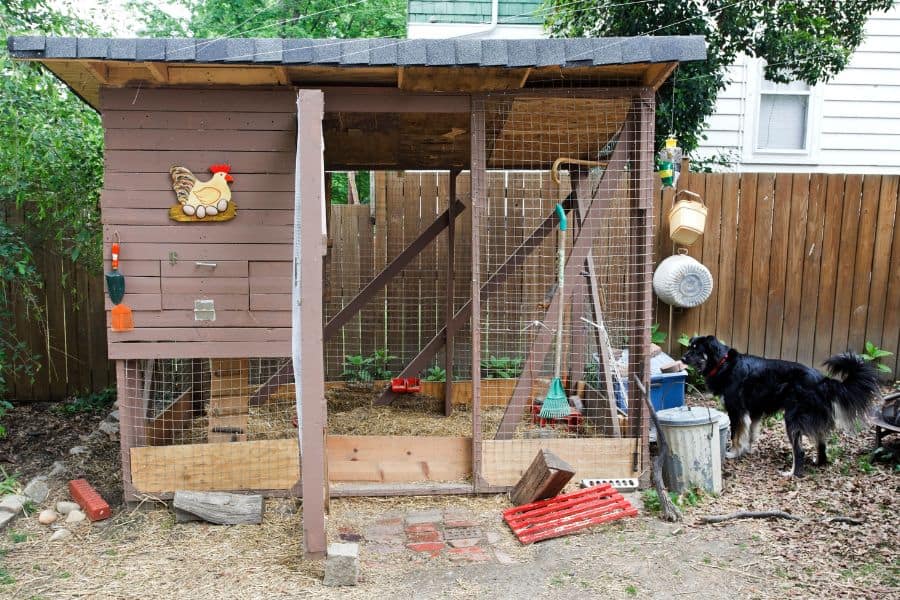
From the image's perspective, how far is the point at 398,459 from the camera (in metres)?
4.61

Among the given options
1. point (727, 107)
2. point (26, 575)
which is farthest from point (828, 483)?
point (727, 107)

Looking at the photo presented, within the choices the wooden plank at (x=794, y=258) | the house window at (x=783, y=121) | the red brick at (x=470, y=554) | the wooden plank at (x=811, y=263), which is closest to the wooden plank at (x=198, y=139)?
the red brick at (x=470, y=554)

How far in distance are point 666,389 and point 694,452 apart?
3.25 ft

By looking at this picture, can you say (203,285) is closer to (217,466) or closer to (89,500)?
(217,466)

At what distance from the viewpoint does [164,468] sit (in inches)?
Answer: 171

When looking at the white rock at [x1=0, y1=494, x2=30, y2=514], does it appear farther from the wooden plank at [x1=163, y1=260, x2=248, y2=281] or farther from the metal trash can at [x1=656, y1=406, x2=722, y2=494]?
the metal trash can at [x1=656, y1=406, x2=722, y2=494]

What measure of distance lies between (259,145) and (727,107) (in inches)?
277

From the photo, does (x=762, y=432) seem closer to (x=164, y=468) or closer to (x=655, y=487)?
(x=655, y=487)

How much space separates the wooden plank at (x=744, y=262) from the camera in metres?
6.66

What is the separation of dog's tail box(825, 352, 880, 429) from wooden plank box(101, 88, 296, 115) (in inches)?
160

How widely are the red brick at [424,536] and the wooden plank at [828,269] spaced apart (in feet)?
16.1

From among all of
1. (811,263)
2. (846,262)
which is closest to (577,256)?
(811,263)

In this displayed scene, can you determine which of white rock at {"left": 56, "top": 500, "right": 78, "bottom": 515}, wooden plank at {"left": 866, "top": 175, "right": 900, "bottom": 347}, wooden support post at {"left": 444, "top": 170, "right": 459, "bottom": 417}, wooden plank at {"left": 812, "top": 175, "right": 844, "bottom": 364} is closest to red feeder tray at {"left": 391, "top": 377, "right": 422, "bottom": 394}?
wooden support post at {"left": 444, "top": 170, "right": 459, "bottom": 417}

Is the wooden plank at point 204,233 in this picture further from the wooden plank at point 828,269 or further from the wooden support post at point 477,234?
the wooden plank at point 828,269
